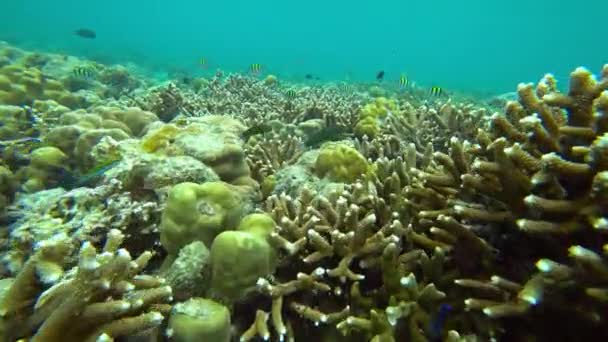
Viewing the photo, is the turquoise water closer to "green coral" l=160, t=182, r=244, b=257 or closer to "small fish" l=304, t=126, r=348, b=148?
"small fish" l=304, t=126, r=348, b=148

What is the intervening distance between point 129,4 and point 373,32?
11898 centimetres

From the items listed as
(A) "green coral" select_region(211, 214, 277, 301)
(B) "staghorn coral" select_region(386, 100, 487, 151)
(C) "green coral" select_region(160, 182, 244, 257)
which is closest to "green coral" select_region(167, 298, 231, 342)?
(A) "green coral" select_region(211, 214, 277, 301)

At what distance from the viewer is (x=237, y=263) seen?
106 inches

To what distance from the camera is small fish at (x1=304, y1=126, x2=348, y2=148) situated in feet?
23.0

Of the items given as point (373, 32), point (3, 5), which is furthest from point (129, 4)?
point (373, 32)

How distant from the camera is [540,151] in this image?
2.71 meters

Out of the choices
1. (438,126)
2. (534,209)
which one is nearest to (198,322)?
(534,209)

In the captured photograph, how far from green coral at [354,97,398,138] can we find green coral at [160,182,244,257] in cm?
394

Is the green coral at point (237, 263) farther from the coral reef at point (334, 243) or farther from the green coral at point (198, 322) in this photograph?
the green coral at point (198, 322)

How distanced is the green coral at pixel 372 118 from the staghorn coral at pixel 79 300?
488 centimetres

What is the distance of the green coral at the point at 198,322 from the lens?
2469mm

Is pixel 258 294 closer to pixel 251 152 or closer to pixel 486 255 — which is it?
pixel 486 255

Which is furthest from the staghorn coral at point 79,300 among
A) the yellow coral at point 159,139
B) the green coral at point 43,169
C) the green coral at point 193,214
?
the green coral at point 43,169

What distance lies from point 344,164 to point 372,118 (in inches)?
118
